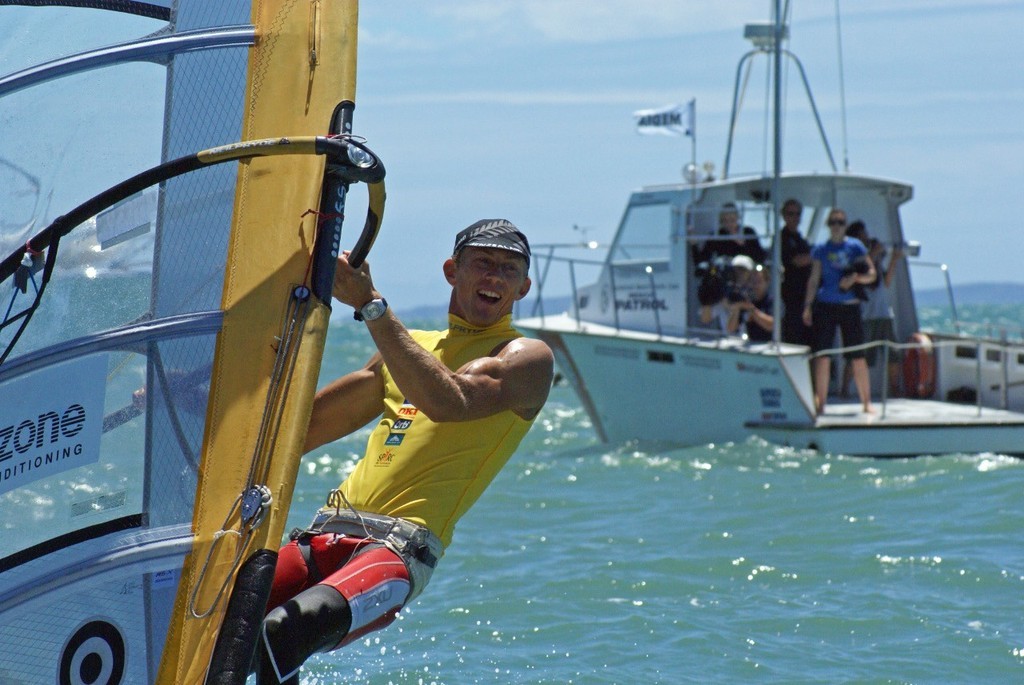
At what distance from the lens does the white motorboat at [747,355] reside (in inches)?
497

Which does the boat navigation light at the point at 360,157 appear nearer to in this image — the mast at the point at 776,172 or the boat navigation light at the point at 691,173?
the mast at the point at 776,172

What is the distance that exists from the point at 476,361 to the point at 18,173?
132cm

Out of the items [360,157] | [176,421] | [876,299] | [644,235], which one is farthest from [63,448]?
[644,235]

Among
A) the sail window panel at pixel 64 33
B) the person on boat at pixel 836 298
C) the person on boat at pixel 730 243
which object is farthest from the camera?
the person on boat at pixel 730 243

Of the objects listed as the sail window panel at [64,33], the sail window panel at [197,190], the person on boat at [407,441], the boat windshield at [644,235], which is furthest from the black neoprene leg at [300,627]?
the boat windshield at [644,235]

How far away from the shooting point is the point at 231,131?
378 cm

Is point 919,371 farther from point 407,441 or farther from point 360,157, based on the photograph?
point 360,157

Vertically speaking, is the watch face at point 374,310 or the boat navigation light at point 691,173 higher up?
the boat navigation light at point 691,173

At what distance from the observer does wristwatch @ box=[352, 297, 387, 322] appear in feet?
11.5

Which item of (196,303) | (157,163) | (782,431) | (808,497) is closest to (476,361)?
(196,303)

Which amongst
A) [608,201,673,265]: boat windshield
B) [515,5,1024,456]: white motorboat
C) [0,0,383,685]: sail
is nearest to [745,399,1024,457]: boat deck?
[515,5,1024,456]: white motorboat

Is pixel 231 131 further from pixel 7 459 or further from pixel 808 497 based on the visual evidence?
pixel 808 497

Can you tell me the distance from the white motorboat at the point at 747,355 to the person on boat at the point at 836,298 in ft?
1.07

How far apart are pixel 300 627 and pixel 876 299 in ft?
36.5
